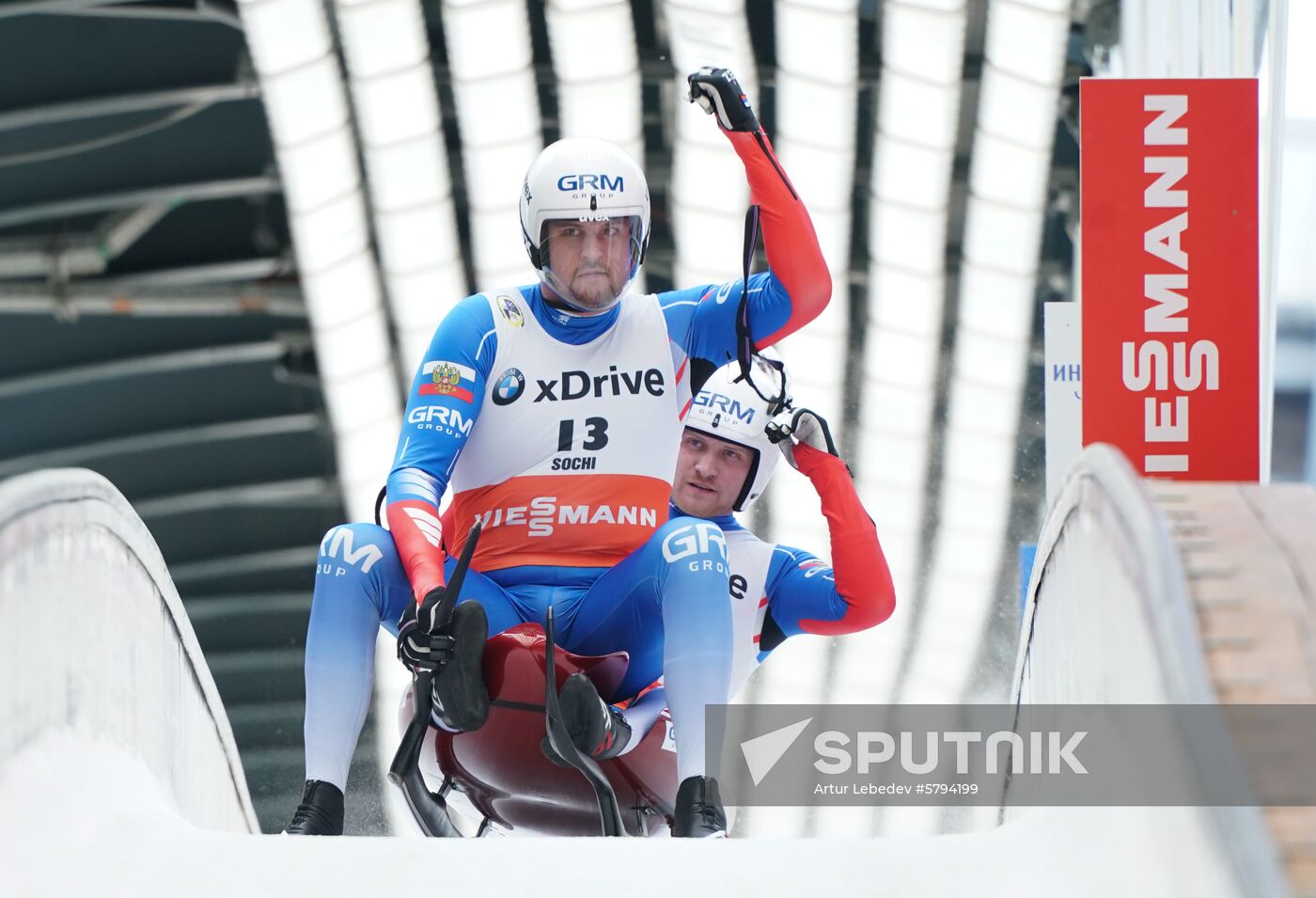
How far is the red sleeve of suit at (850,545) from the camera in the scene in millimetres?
4172

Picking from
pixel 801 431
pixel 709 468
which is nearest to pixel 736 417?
pixel 709 468

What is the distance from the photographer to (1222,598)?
2.31 m

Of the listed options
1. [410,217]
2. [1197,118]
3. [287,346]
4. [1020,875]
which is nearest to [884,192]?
[410,217]

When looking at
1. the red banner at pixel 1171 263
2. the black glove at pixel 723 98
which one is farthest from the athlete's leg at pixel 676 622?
the red banner at pixel 1171 263

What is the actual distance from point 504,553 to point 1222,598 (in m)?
1.87

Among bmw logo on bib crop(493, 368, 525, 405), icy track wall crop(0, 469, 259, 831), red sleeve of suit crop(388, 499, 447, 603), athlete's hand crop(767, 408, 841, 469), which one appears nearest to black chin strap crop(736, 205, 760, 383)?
athlete's hand crop(767, 408, 841, 469)

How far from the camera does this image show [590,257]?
12.9 feet

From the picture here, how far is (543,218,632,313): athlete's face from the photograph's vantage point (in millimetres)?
3934

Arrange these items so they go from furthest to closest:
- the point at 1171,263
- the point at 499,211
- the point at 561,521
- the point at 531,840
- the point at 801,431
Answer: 1. the point at 499,211
2. the point at 1171,263
3. the point at 801,431
4. the point at 561,521
5. the point at 531,840

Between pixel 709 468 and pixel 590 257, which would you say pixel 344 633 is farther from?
pixel 709 468

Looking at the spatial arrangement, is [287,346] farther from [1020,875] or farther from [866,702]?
[1020,875]

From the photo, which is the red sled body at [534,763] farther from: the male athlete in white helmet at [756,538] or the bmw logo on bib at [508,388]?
the bmw logo on bib at [508,388]

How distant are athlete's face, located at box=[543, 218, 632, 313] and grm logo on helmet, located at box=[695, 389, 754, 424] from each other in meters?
0.83

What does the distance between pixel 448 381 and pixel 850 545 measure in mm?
1015
